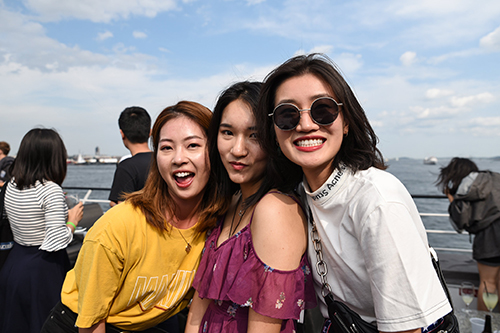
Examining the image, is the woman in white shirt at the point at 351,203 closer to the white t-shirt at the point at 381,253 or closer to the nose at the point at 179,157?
the white t-shirt at the point at 381,253

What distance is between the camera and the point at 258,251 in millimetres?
1479

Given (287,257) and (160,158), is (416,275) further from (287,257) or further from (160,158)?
(160,158)

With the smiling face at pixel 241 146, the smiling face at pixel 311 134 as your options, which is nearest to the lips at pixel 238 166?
the smiling face at pixel 241 146

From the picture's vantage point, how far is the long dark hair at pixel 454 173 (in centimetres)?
432

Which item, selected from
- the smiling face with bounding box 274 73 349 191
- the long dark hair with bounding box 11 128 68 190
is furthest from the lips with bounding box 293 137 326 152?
the long dark hair with bounding box 11 128 68 190

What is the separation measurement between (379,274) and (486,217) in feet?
12.6

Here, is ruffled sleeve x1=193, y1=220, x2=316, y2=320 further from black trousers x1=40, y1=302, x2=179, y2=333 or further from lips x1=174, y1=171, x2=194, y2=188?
black trousers x1=40, y1=302, x2=179, y2=333

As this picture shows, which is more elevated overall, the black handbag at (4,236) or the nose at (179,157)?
the nose at (179,157)

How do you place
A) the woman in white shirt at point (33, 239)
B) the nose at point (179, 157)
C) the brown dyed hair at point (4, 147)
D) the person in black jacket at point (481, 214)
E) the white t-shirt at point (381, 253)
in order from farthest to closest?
the brown dyed hair at point (4, 147), the person in black jacket at point (481, 214), the woman in white shirt at point (33, 239), the nose at point (179, 157), the white t-shirt at point (381, 253)

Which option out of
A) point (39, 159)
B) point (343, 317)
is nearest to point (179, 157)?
point (343, 317)

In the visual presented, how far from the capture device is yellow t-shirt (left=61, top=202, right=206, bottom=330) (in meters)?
1.69


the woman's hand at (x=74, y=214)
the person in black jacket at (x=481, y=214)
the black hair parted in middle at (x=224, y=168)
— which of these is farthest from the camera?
the person in black jacket at (x=481, y=214)

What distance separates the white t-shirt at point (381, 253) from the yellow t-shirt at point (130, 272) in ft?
3.12

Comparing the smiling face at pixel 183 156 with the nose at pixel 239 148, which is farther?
the smiling face at pixel 183 156
